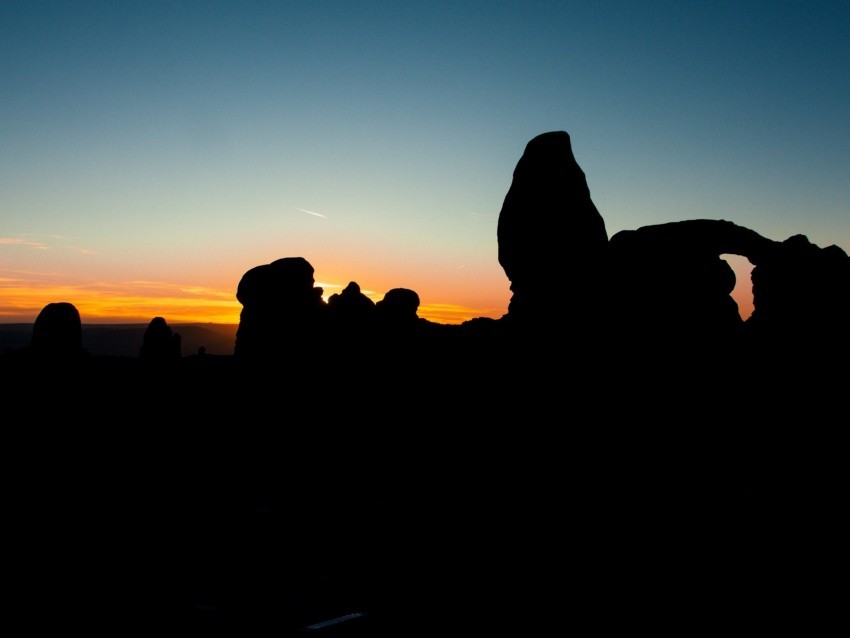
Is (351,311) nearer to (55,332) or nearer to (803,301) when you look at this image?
(55,332)

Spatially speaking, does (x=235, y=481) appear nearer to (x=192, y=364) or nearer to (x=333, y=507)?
(x=333, y=507)

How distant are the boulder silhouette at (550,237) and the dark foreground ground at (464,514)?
92.3 inches

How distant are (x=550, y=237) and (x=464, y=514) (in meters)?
11.0

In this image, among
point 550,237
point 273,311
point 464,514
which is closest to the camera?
point 464,514

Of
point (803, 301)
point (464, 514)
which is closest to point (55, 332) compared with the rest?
point (464, 514)

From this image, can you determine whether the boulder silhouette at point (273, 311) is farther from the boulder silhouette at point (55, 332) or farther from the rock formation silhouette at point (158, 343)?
the rock formation silhouette at point (158, 343)

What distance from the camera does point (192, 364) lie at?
5966 centimetres

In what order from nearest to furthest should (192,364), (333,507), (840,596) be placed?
(840,596) < (333,507) < (192,364)

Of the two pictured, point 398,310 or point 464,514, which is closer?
point 464,514

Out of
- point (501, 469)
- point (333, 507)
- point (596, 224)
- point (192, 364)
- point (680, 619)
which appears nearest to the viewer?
point (680, 619)

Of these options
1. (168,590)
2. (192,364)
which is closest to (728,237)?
(168,590)

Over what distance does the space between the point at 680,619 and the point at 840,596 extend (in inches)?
109

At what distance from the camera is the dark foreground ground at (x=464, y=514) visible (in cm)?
806

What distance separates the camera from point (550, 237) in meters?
21.1
